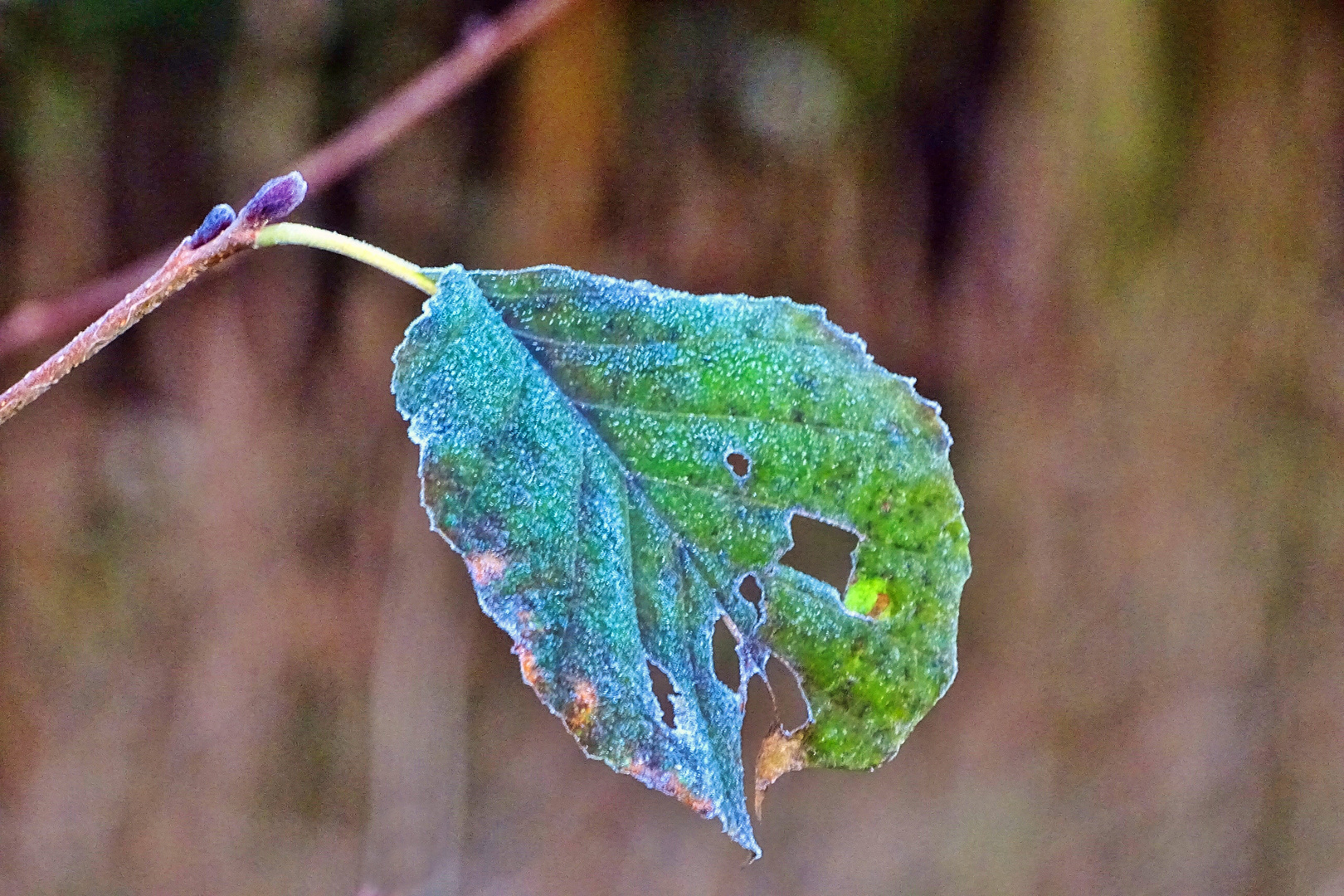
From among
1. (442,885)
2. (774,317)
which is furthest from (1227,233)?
(442,885)

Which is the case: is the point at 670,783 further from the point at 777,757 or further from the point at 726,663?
the point at 726,663

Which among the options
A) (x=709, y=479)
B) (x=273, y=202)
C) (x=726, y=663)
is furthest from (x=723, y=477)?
(x=726, y=663)

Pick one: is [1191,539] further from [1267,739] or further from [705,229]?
[705,229]

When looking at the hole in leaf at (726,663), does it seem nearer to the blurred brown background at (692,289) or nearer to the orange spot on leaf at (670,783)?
the blurred brown background at (692,289)

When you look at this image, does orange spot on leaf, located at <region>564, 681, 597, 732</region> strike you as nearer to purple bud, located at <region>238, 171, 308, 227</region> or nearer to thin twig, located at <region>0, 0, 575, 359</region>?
purple bud, located at <region>238, 171, 308, 227</region>

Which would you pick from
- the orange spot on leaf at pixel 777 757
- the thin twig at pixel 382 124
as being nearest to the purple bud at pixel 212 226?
the orange spot on leaf at pixel 777 757

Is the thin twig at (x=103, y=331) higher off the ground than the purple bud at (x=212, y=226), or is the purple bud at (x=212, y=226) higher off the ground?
the purple bud at (x=212, y=226)
